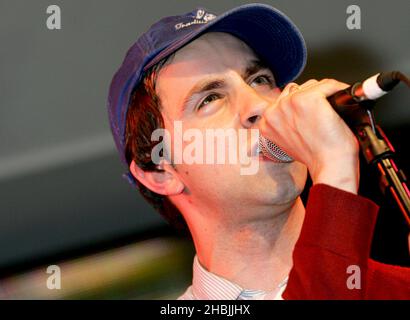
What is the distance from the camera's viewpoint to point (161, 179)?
153 centimetres

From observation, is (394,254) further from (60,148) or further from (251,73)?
(60,148)

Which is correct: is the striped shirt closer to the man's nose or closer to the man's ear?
the man's ear

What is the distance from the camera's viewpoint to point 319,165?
1085 mm

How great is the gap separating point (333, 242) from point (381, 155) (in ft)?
0.60

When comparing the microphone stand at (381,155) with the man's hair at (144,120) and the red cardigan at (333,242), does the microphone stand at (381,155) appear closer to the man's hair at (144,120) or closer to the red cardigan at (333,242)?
the red cardigan at (333,242)

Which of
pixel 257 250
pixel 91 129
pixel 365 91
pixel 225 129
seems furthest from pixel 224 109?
pixel 365 91

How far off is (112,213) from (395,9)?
0.81 metres

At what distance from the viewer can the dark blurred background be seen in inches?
63.4

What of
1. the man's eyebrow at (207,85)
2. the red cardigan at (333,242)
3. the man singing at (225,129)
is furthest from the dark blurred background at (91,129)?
the red cardigan at (333,242)

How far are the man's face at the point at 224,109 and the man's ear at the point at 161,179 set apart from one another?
2cm
